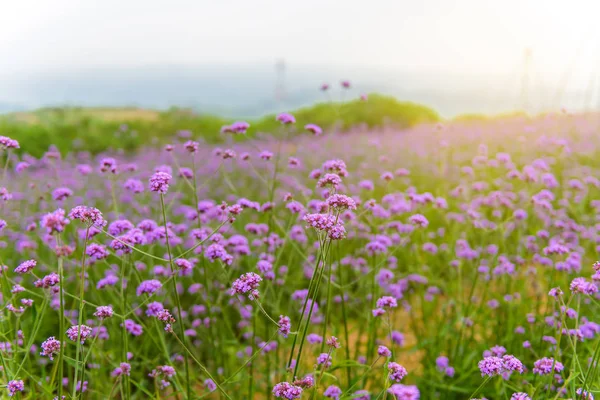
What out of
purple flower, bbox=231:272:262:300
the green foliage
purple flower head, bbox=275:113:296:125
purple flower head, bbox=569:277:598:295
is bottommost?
the green foliage

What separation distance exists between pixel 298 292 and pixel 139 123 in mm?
14289

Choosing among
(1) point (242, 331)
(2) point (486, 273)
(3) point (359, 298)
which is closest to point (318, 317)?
(3) point (359, 298)

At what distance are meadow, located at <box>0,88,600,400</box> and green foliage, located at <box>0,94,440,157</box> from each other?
644 centimetres

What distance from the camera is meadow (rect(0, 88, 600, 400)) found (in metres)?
2.18

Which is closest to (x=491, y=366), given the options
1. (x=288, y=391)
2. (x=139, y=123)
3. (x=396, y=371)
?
(x=396, y=371)

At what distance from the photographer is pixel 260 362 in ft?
12.2

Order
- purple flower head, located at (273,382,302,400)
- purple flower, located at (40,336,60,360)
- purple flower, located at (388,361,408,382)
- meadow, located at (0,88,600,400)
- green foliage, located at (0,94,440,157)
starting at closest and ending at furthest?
purple flower head, located at (273,382,302,400) → purple flower, located at (388,361,408,382) → purple flower, located at (40,336,60,360) → meadow, located at (0,88,600,400) → green foliage, located at (0,94,440,157)

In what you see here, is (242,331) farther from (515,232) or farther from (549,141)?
(549,141)

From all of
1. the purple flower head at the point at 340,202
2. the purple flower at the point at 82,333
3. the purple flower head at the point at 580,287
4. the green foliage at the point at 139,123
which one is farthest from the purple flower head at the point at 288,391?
the green foliage at the point at 139,123

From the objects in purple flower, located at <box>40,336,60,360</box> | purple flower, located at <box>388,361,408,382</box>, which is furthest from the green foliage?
purple flower, located at <box>388,361,408,382</box>

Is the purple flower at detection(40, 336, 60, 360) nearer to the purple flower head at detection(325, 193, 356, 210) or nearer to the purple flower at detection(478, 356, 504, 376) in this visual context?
the purple flower head at detection(325, 193, 356, 210)

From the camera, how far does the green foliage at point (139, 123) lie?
44.8ft

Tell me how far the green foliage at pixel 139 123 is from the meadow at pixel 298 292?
6.44m

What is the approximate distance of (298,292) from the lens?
3557mm
